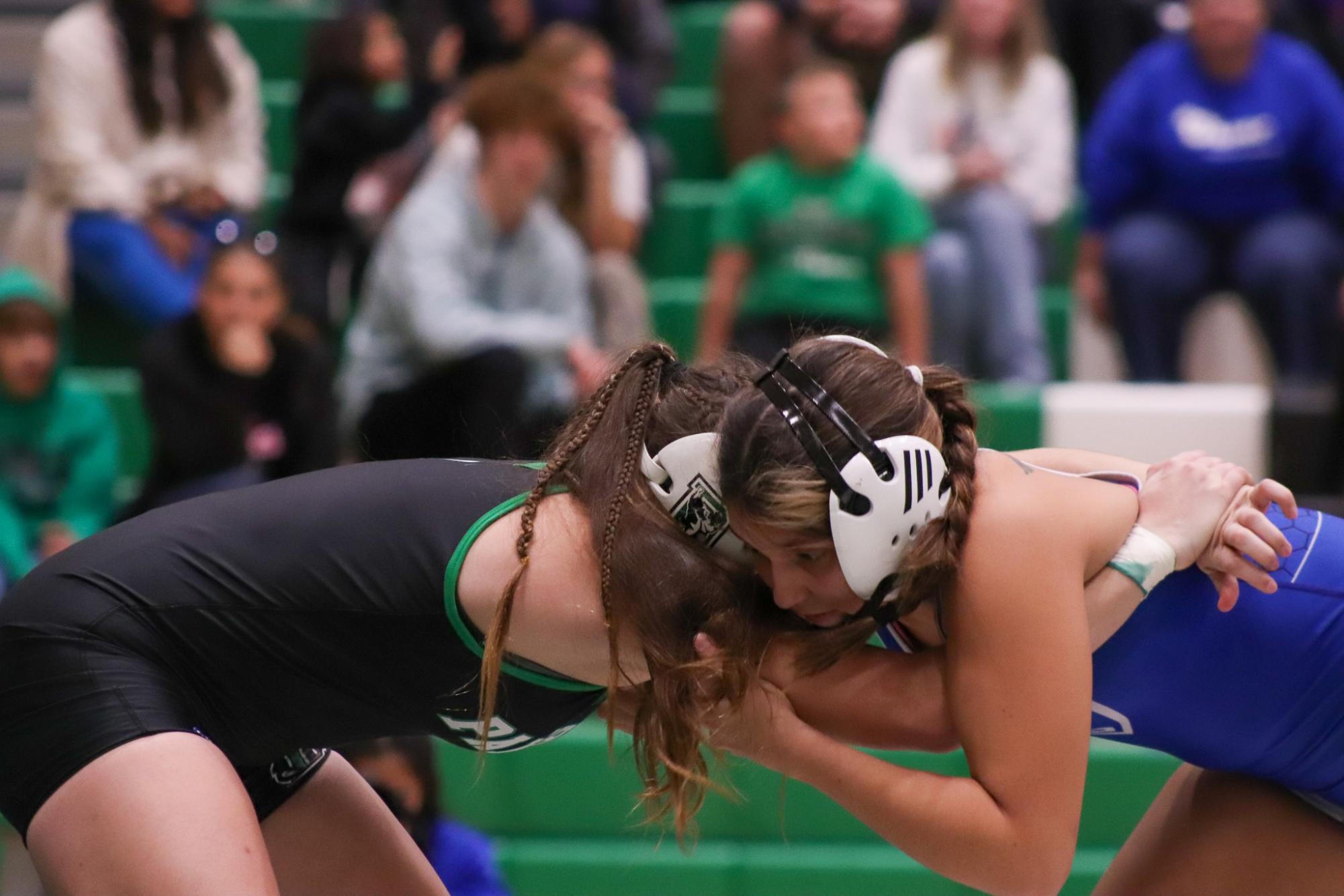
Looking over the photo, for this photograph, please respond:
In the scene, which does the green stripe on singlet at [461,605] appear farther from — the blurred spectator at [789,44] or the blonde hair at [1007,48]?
the blurred spectator at [789,44]

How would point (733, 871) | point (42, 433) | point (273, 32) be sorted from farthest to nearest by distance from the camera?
point (273, 32), point (42, 433), point (733, 871)

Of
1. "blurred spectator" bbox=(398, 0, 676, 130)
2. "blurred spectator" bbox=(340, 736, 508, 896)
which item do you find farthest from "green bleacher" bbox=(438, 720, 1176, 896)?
"blurred spectator" bbox=(398, 0, 676, 130)

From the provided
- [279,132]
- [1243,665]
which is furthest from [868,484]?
[279,132]

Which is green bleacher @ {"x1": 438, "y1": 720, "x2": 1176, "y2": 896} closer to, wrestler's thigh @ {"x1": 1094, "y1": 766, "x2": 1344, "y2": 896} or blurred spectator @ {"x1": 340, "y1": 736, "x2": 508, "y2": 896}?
blurred spectator @ {"x1": 340, "y1": 736, "x2": 508, "y2": 896}

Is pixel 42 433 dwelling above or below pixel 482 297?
below

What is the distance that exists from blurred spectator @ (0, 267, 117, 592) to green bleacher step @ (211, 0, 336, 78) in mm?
2060

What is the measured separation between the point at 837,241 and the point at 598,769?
170 centimetres

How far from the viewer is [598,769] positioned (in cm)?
412

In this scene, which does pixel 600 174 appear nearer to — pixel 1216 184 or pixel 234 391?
pixel 234 391

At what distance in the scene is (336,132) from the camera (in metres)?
5.45

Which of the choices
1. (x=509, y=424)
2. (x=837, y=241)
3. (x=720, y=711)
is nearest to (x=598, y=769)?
(x=509, y=424)

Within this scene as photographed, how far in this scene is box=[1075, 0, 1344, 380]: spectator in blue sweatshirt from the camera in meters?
4.95

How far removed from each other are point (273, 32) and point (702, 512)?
194 inches

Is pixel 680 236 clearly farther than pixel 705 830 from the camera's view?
Yes
